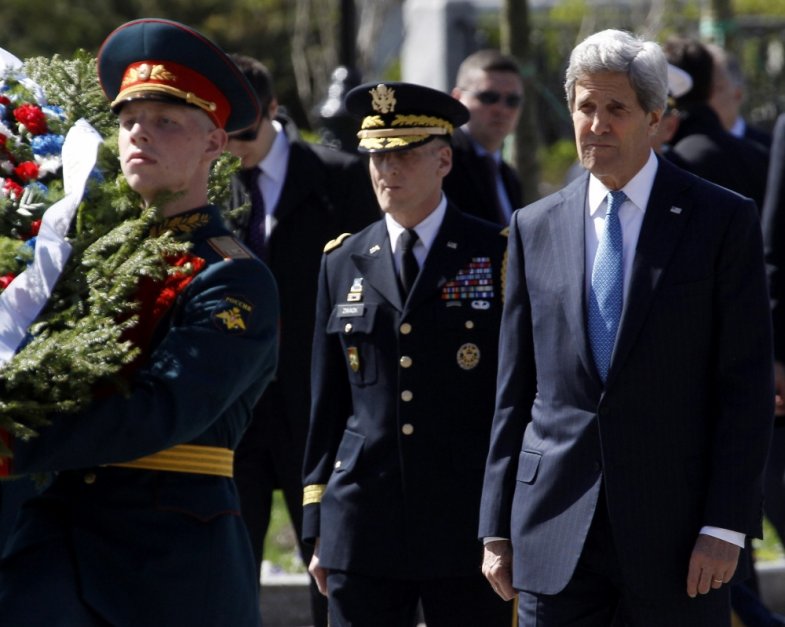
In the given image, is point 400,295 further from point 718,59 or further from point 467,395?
point 718,59

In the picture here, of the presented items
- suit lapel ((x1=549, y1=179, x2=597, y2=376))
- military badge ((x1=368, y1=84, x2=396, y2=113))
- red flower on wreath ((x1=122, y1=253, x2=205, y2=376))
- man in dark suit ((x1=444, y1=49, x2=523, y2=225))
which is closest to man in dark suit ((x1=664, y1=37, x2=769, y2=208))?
man in dark suit ((x1=444, y1=49, x2=523, y2=225))

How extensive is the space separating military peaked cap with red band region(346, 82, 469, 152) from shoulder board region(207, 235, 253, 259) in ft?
4.40

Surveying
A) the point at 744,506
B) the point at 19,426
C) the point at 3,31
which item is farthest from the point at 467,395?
the point at 3,31

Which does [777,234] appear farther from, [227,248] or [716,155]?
[227,248]

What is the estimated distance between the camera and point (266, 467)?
6105mm

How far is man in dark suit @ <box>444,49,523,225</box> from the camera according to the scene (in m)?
6.98

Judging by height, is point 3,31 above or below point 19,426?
above

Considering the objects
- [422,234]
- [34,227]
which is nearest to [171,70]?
[34,227]

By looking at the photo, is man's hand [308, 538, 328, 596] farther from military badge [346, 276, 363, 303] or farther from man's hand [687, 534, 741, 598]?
man's hand [687, 534, 741, 598]

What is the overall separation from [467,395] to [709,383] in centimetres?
106

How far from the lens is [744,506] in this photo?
3855 millimetres

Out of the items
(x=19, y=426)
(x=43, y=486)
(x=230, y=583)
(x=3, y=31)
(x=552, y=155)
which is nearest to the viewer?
(x=19, y=426)

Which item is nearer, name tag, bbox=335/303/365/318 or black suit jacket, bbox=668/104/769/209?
name tag, bbox=335/303/365/318

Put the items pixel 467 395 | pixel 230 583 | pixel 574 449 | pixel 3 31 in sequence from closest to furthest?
pixel 230 583 < pixel 574 449 < pixel 467 395 < pixel 3 31
